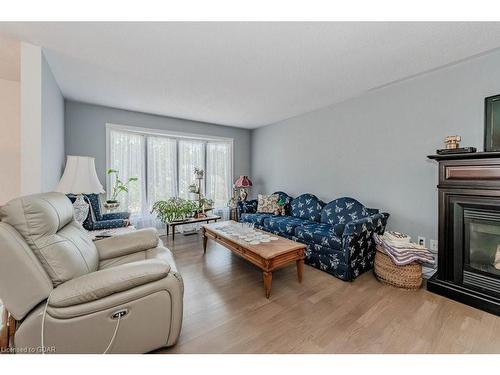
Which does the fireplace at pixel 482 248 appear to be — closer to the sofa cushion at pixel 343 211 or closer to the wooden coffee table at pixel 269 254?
the sofa cushion at pixel 343 211

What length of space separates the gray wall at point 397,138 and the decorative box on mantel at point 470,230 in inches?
16.6

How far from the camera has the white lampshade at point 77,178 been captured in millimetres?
2154

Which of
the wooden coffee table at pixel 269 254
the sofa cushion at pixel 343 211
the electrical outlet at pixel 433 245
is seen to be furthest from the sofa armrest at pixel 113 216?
the electrical outlet at pixel 433 245

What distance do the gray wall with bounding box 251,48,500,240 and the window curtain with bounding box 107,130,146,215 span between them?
2.98m

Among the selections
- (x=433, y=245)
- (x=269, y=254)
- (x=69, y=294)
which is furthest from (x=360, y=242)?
(x=69, y=294)

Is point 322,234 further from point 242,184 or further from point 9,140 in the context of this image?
point 9,140

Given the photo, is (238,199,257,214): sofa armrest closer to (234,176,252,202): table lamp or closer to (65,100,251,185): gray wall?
(234,176,252,202): table lamp

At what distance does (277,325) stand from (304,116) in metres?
3.44

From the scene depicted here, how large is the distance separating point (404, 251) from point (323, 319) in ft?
3.81

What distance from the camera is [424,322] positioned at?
5.38ft

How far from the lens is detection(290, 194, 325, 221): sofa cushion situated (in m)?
3.43

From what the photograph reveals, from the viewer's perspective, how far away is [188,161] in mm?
4387
